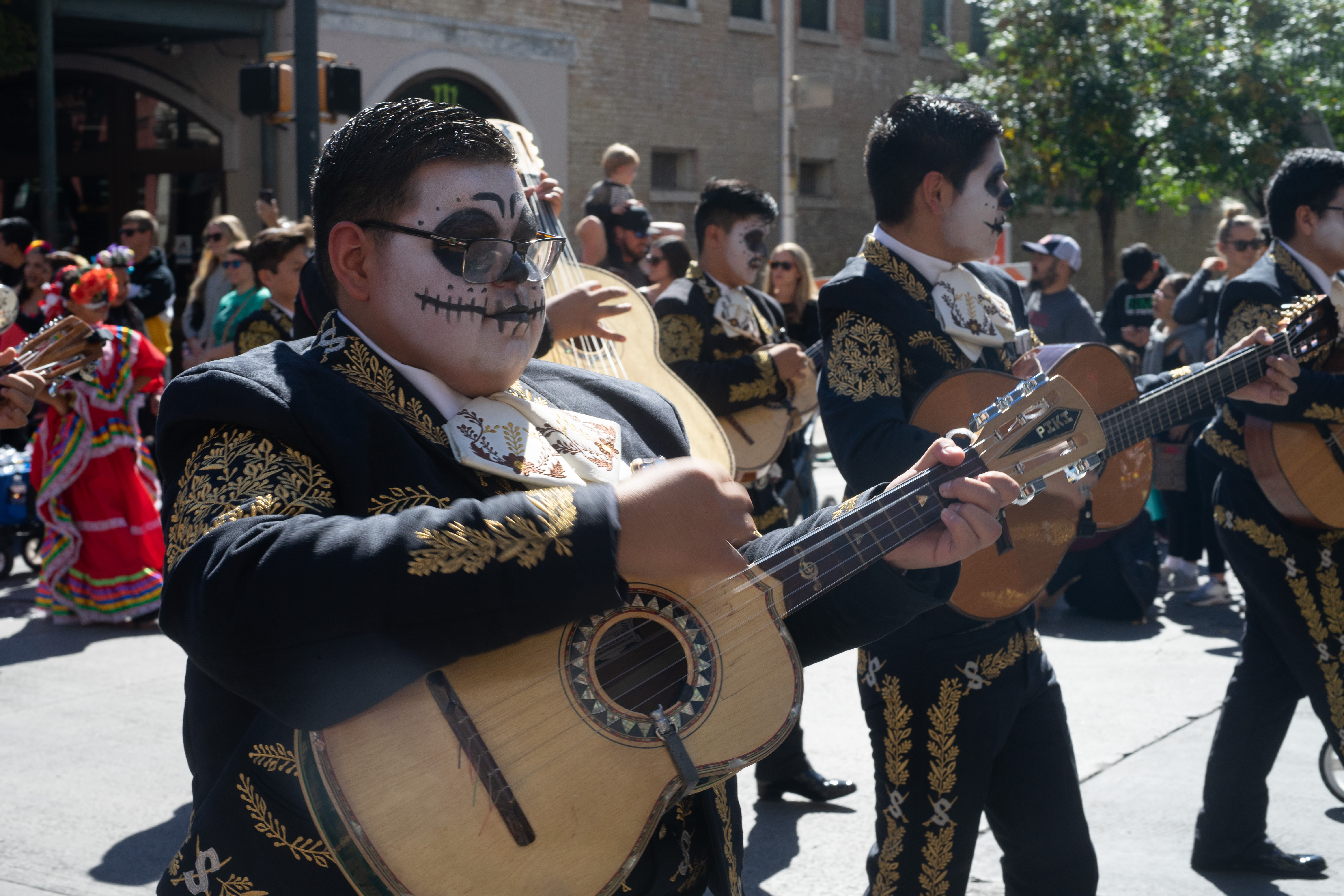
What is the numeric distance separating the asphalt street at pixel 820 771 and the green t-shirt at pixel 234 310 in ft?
5.76

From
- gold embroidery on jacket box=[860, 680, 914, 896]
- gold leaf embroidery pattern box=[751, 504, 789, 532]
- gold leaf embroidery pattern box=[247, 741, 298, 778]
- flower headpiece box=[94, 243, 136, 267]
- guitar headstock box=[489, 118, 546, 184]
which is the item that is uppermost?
flower headpiece box=[94, 243, 136, 267]

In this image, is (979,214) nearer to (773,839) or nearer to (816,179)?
(773,839)

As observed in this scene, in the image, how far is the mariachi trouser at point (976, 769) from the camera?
8.96 ft

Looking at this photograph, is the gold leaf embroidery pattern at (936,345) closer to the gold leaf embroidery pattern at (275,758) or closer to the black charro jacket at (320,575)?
the black charro jacket at (320,575)

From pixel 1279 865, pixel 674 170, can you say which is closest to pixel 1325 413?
pixel 1279 865

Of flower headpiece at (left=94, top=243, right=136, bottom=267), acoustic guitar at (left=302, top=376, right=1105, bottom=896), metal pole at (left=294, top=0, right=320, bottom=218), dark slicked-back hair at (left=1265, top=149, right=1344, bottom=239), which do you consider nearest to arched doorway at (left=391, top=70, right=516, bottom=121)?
metal pole at (left=294, top=0, right=320, bottom=218)

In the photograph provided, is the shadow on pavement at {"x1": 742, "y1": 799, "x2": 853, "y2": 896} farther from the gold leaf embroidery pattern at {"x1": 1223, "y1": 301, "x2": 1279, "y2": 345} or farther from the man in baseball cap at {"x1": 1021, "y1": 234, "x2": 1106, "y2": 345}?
the man in baseball cap at {"x1": 1021, "y1": 234, "x2": 1106, "y2": 345}

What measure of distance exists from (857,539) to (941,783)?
1.11 metres

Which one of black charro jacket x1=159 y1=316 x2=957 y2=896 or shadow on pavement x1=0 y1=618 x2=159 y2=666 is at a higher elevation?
black charro jacket x1=159 y1=316 x2=957 y2=896

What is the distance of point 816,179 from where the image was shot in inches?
875

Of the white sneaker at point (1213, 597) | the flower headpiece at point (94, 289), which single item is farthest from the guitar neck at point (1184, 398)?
the flower headpiece at point (94, 289)

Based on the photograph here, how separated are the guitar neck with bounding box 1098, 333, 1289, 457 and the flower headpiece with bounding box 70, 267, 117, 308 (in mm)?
5395

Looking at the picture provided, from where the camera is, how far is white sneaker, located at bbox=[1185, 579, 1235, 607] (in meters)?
7.62

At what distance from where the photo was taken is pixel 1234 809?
3.77 m
